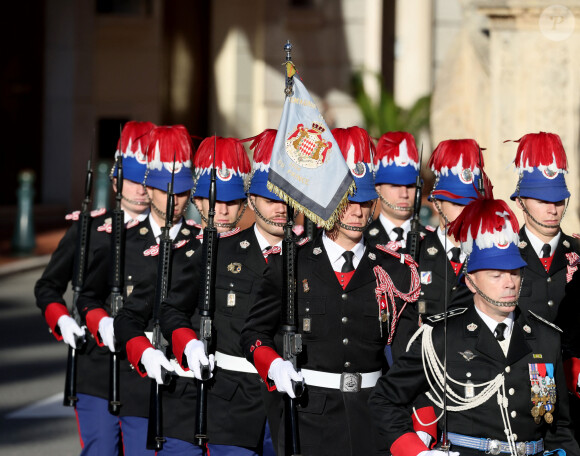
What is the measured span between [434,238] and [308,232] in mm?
837

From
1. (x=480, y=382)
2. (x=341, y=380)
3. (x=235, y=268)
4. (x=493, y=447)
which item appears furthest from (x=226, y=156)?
(x=493, y=447)

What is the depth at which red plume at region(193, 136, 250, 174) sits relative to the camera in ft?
25.2

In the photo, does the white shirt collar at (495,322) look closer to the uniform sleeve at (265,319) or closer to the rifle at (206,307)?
the uniform sleeve at (265,319)

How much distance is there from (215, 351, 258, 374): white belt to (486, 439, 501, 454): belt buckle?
1.91 m

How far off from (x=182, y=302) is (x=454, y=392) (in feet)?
7.01

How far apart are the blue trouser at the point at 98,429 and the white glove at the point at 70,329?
1.14ft

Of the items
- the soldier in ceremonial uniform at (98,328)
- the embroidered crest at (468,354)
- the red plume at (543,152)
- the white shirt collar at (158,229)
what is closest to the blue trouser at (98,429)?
the soldier in ceremonial uniform at (98,328)

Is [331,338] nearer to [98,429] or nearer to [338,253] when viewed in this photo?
[338,253]

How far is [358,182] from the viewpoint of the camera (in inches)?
249

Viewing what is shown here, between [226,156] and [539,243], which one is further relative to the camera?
[226,156]

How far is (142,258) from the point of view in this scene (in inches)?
306

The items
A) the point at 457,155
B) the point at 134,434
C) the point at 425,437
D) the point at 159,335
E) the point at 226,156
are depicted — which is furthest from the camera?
the point at 457,155

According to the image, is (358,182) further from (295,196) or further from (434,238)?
(434,238)

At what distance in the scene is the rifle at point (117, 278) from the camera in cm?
757
